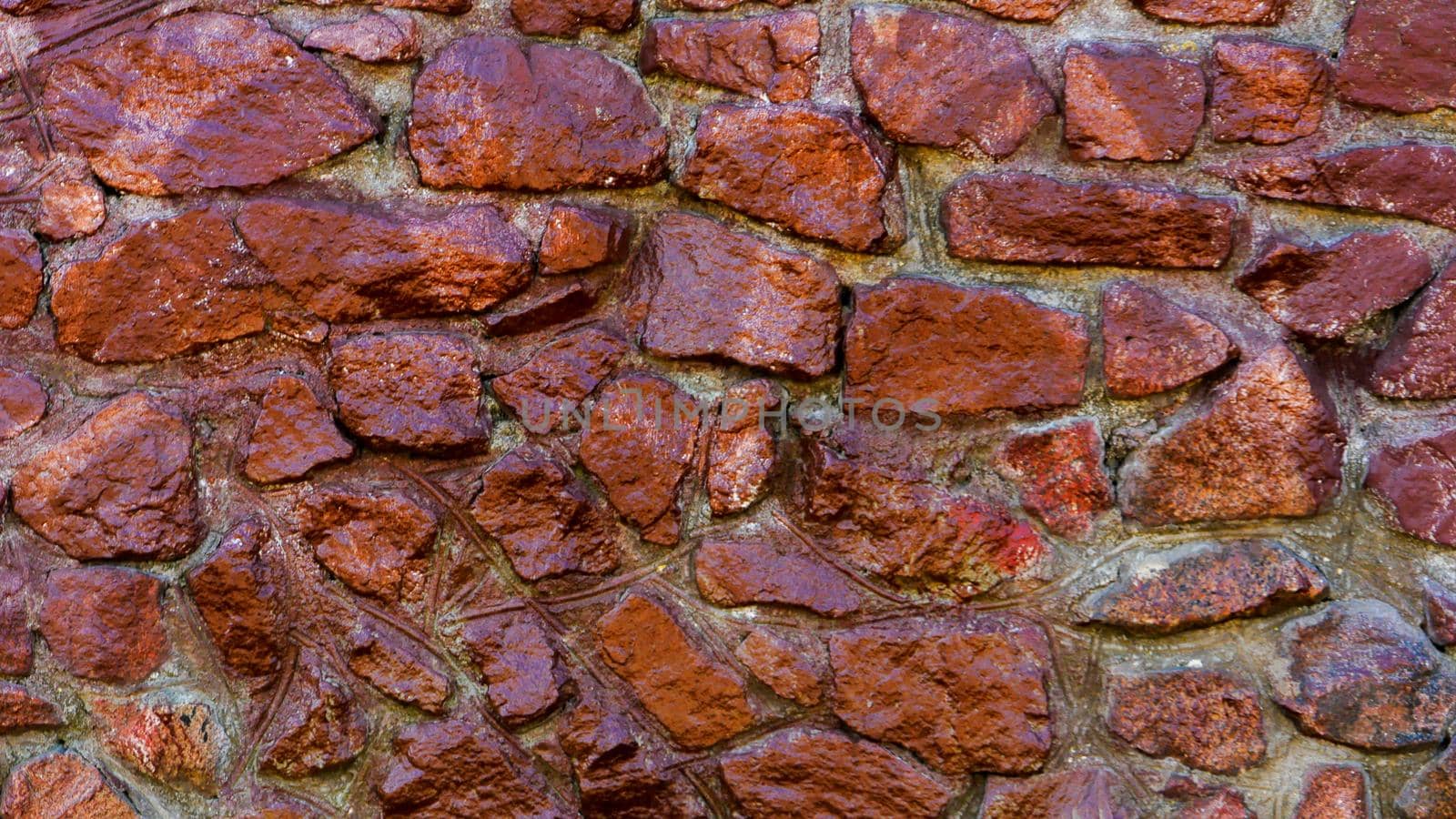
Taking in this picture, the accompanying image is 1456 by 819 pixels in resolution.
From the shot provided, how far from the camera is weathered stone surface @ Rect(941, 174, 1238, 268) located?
4.50 ft

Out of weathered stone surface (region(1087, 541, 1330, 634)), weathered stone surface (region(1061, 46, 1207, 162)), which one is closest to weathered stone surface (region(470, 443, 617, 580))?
weathered stone surface (region(1087, 541, 1330, 634))

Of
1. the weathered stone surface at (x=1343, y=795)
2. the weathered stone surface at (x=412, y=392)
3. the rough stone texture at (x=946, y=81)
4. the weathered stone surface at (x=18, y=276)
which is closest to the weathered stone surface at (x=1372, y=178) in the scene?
the rough stone texture at (x=946, y=81)

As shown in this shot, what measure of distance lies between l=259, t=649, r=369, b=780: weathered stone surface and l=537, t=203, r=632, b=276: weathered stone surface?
58 cm

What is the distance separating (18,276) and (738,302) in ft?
3.03

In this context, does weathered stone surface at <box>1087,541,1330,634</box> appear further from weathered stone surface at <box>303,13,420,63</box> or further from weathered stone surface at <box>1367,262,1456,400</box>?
weathered stone surface at <box>303,13,420,63</box>

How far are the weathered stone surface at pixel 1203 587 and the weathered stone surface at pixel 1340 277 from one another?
0.27m

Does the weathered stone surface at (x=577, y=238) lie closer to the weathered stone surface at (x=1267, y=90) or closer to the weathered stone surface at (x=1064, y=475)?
the weathered stone surface at (x=1064, y=475)

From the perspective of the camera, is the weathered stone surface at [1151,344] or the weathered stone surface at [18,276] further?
the weathered stone surface at [18,276]

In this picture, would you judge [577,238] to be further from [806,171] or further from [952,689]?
[952,689]

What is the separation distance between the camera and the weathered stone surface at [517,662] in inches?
56.1

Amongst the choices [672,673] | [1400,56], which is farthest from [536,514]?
[1400,56]

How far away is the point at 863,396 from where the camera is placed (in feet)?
4.63

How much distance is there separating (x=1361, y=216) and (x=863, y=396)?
62cm

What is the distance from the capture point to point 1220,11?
139 centimetres
